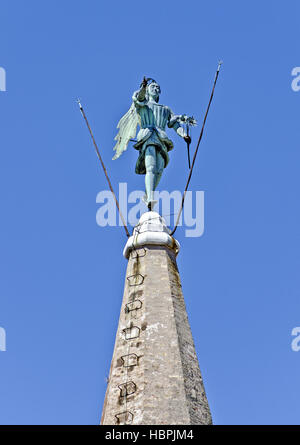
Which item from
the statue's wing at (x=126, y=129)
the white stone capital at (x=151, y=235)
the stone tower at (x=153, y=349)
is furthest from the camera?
the statue's wing at (x=126, y=129)

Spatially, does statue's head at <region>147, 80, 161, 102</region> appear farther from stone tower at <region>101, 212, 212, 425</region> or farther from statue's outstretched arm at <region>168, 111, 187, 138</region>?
stone tower at <region>101, 212, 212, 425</region>

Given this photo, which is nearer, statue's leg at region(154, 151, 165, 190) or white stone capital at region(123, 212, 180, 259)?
white stone capital at region(123, 212, 180, 259)

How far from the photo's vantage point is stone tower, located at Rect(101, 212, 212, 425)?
14195 millimetres

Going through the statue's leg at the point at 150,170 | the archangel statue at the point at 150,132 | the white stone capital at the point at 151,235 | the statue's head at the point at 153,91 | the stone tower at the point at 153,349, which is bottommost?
the stone tower at the point at 153,349

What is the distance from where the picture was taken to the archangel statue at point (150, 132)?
63.6ft

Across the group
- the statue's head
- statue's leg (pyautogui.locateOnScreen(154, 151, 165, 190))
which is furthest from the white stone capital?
the statue's head

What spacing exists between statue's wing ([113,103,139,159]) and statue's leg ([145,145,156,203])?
1.09m

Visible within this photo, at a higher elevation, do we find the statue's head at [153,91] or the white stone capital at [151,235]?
the statue's head at [153,91]

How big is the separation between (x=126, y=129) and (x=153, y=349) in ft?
24.7

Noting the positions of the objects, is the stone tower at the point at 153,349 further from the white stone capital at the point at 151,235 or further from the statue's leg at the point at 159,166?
the statue's leg at the point at 159,166

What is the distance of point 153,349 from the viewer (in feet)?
50.1

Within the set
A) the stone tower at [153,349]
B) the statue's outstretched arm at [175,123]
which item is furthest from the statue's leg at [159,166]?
the stone tower at [153,349]

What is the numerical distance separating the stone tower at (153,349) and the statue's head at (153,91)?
4123mm
